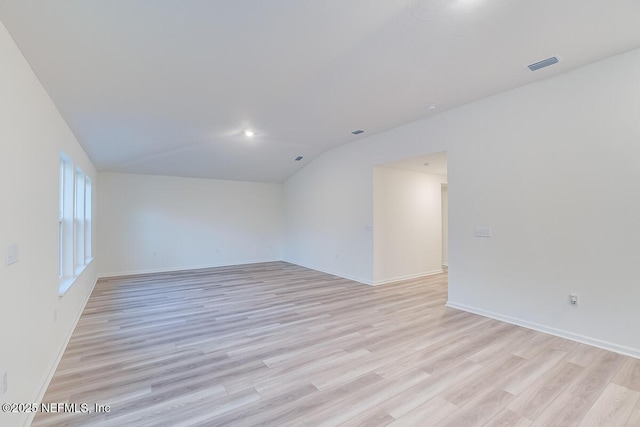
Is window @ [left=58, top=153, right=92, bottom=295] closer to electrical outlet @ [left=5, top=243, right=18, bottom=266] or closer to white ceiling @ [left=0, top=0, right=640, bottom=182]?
white ceiling @ [left=0, top=0, right=640, bottom=182]

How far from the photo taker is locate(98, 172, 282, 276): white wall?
6.78 m

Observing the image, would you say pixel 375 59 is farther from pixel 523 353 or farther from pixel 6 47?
pixel 523 353

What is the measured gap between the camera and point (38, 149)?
226 cm

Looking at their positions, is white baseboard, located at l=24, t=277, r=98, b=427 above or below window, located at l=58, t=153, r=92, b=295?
below

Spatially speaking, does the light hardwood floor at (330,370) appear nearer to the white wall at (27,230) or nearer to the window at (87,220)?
the white wall at (27,230)

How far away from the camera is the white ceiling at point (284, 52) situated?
6.87 feet

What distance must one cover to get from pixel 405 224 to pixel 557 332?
3.25 meters

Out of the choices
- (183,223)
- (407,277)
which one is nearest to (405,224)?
(407,277)

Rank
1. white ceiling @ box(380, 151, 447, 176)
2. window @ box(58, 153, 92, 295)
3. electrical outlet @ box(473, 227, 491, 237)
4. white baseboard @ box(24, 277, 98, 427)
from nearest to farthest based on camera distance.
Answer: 1. white baseboard @ box(24, 277, 98, 427)
2. window @ box(58, 153, 92, 295)
3. electrical outlet @ box(473, 227, 491, 237)
4. white ceiling @ box(380, 151, 447, 176)

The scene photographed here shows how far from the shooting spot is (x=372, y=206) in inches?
225

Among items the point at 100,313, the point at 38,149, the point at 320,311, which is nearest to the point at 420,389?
the point at 320,311

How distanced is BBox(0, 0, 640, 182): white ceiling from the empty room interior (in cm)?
2

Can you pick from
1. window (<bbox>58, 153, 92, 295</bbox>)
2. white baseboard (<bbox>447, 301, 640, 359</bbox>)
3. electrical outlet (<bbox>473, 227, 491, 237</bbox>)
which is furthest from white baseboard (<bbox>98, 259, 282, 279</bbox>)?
electrical outlet (<bbox>473, 227, 491, 237</bbox>)

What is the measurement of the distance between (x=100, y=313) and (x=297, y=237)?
16.1 ft
